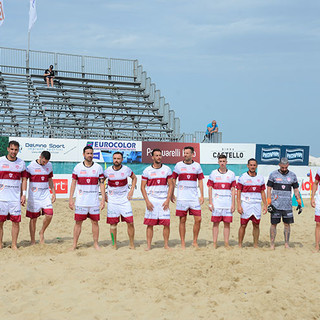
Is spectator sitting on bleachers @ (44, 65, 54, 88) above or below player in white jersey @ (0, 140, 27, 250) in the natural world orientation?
above

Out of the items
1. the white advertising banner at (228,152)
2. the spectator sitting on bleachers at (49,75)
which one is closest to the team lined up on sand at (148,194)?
the white advertising banner at (228,152)

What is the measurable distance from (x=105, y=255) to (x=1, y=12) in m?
20.7

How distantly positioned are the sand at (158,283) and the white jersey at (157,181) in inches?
42.4

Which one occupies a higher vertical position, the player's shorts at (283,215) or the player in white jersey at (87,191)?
the player in white jersey at (87,191)

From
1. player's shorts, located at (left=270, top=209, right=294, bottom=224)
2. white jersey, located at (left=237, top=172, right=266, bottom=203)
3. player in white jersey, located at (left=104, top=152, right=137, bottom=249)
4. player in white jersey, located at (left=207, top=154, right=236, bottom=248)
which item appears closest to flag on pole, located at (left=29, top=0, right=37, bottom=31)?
player in white jersey, located at (left=104, top=152, right=137, bottom=249)

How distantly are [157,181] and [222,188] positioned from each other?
129 cm

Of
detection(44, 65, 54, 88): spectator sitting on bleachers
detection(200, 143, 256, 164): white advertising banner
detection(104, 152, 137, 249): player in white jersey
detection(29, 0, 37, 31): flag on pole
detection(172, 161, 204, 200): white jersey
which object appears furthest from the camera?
detection(29, 0, 37, 31): flag on pole

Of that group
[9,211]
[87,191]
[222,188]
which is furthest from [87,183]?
[222,188]

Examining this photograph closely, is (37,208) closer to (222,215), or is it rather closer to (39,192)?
(39,192)

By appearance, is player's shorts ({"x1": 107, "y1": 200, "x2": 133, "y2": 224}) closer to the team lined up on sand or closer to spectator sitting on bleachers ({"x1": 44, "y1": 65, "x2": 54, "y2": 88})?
the team lined up on sand

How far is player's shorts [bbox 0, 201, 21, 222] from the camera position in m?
8.17

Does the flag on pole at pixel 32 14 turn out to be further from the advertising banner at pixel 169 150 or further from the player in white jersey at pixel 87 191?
the player in white jersey at pixel 87 191

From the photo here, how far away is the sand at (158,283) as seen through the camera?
16.9 ft

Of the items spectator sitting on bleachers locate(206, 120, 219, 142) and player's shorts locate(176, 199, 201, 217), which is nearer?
player's shorts locate(176, 199, 201, 217)
